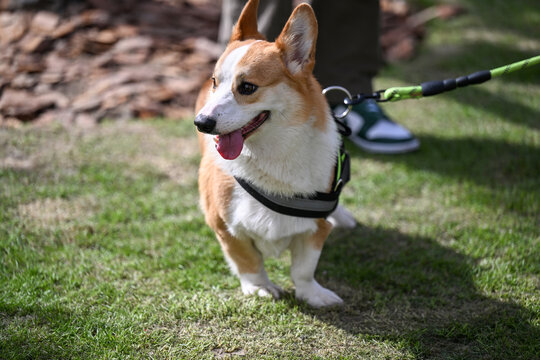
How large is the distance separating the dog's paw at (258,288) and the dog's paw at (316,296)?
123mm

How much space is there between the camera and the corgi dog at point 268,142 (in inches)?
75.9

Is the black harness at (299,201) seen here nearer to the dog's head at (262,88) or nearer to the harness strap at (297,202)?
the harness strap at (297,202)

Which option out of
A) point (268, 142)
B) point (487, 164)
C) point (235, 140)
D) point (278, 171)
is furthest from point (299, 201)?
point (487, 164)

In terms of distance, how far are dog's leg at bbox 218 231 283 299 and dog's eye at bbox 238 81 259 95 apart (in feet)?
2.21

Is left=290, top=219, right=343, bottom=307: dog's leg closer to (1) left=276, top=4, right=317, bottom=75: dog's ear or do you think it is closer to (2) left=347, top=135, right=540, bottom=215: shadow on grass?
(1) left=276, top=4, right=317, bottom=75: dog's ear

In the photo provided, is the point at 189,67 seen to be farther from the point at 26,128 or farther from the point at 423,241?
the point at 423,241

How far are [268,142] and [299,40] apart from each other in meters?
0.45

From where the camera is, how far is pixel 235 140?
6.22 ft

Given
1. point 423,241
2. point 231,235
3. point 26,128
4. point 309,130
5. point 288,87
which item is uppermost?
point 288,87

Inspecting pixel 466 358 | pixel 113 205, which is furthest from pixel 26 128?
pixel 466 358

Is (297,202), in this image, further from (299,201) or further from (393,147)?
(393,147)

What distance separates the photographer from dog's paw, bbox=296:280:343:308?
231 centimetres

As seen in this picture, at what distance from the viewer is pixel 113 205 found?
3109mm

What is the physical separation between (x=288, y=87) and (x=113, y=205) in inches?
64.8
